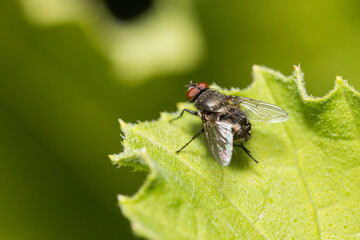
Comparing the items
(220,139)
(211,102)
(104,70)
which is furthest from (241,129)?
(104,70)

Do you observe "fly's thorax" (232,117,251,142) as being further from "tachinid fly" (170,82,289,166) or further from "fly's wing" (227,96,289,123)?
"fly's wing" (227,96,289,123)

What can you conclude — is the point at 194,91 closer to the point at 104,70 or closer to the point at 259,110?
the point at 259,110

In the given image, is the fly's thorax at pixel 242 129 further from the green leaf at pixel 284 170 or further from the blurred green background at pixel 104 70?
the blurred green background at pixel 104 70

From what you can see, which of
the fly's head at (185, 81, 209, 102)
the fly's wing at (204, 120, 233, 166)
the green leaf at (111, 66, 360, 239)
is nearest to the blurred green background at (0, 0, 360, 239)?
the fly's head at (185, 81, 209, 102)

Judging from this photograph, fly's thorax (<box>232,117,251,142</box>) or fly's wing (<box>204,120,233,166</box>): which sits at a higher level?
fly's thorax (<box>232,117,251,142</box>)

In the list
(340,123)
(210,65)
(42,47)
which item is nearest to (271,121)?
(340,123)

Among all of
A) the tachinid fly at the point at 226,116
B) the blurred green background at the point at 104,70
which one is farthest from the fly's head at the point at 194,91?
the blurred green background at the point at 104,70

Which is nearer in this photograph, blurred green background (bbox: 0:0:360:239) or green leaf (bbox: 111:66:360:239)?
green leaf (bbox: 111:66:360:239)
